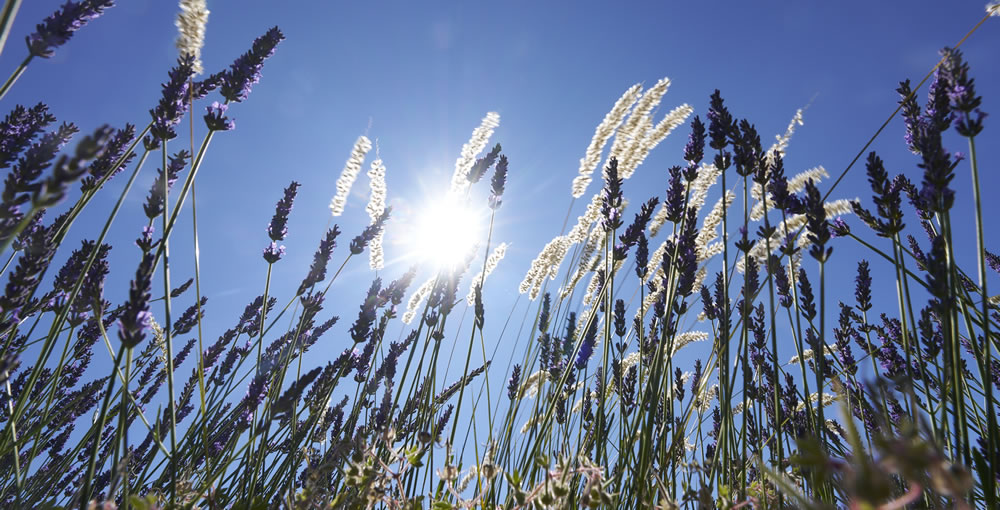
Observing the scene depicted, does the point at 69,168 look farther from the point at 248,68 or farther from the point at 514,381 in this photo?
the point at 514,381

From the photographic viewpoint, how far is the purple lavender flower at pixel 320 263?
2.03 metres

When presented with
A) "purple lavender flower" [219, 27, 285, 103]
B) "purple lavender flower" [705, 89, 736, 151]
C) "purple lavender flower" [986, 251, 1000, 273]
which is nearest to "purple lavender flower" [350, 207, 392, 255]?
"purple lavender flower" [219, 27, 285, 103]

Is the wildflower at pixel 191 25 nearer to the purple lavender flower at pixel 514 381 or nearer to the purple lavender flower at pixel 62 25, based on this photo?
the purple lavender flower at pixel 62 25

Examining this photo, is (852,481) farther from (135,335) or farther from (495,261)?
(495,261)

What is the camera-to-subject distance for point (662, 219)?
2387 millimetres

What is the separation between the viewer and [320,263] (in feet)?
6.77

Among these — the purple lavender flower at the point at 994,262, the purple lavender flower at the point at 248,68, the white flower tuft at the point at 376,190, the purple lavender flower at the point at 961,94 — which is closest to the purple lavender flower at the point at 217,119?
the purple lavender flower at the point at 248,68

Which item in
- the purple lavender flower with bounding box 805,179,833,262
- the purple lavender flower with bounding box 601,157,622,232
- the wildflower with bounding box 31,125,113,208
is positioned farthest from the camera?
the purple lavender flower with bounding box 601,157,622,232

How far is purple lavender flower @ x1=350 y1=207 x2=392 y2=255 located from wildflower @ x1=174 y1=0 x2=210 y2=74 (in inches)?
39.2

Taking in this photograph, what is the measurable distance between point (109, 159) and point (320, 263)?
2.80ft

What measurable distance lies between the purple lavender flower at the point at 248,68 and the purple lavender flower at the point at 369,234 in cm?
79

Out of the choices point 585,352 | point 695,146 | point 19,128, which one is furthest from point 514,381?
point 19,128

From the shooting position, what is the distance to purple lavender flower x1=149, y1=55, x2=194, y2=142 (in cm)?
143

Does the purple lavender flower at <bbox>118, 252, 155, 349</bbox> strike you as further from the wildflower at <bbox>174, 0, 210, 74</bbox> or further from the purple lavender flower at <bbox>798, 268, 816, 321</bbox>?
the purple lavender flower at <bbox>798, 268, 816, 321</bbox>
